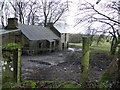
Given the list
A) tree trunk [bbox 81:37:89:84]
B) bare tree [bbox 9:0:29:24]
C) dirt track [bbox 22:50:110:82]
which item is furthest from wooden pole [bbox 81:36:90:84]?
bare tree [bbox 9:0:29:24]

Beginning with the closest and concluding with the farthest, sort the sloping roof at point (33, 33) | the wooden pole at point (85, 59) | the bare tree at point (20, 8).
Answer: the wooden pole at point (85, 59) < the sloping roof at point (33, 33) < the bare tree at point (20, 8)

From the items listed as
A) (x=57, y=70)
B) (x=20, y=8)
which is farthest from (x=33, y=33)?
(x=57, y=70)

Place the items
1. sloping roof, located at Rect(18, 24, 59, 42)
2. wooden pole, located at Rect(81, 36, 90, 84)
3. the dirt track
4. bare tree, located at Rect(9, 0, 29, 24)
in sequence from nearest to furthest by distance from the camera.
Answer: wooden pole, located at Rect(81, 36, 90, 84) → the dirt track → sloping roof, located at Rect(18, 24, 59, 42) → bare tree, located at Rect(9, 0, 29, 24)

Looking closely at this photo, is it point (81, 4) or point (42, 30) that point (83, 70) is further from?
point (42, 30)

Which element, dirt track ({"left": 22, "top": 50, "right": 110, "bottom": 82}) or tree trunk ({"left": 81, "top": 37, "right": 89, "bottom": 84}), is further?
dirt track ({"left": 22, "top": 50, "right": 110, "bottom": 82})

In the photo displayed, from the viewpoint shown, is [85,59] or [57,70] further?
[57,70]

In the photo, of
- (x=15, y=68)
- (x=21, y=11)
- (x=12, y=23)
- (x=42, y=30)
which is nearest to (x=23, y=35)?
(x=12, y=23)

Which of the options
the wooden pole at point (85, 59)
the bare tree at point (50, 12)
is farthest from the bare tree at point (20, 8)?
the wooden pole at point (85, 59)

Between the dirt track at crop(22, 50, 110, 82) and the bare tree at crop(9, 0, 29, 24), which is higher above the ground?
the bare tree at crop(9, 0, 29, 24)

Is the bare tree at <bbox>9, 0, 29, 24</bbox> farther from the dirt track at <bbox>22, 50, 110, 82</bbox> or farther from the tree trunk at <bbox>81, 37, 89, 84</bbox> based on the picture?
the tree trunk at <bbox>81, 37, 89, 84</bbox>

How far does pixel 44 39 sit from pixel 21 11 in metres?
6.53

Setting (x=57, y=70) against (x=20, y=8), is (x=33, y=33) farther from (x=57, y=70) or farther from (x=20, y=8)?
(x=57, y=70)

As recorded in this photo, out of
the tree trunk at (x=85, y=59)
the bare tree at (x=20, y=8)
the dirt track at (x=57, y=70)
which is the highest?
the bare tree at (x=20, y=8)

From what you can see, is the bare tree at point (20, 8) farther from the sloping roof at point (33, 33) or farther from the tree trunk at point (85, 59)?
the tree trunk at point (85, 59)
